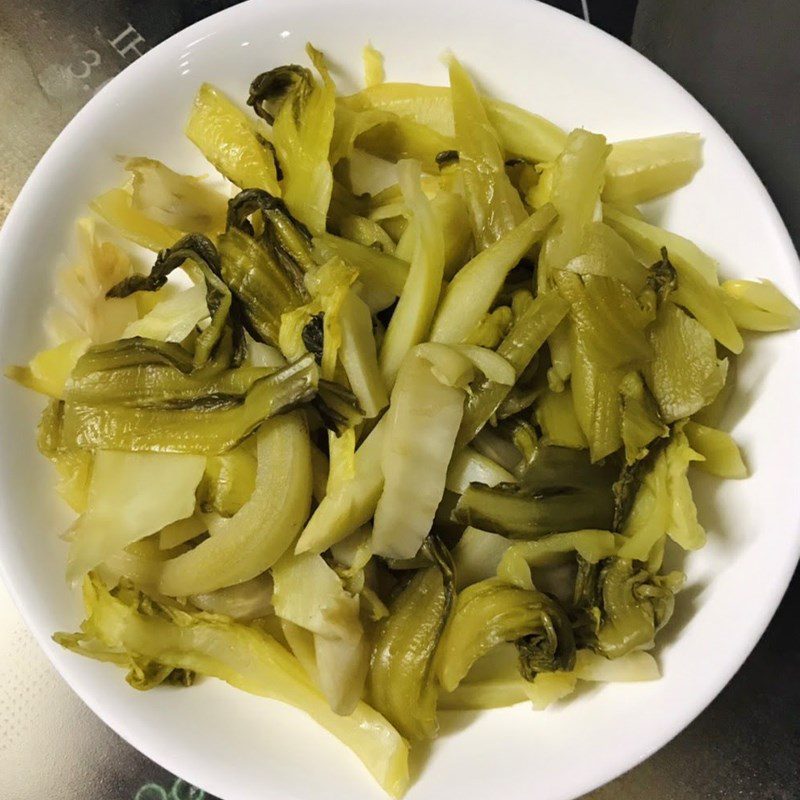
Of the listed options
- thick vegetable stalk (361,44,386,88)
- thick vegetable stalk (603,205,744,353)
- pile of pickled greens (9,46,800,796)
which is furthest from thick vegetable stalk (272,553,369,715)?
thick vegetable stalk (361,44,386,88)

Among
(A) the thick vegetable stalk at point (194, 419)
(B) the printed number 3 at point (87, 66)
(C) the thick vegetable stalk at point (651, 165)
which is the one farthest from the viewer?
(B) the printed number 3 at point (87, 66)

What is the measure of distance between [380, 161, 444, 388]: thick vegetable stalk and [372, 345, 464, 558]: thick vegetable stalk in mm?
30

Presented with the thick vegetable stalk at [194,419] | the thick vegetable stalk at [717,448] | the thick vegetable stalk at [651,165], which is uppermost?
the thick vegetable stalk at [194,419]

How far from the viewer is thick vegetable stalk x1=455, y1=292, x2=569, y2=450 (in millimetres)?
748

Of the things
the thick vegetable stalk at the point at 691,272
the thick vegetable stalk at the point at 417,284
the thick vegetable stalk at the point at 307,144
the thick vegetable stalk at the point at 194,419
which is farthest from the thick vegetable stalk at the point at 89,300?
the thick vegetable stalk at the point at 691,272

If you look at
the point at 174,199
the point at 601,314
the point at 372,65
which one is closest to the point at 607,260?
the point at 601,314

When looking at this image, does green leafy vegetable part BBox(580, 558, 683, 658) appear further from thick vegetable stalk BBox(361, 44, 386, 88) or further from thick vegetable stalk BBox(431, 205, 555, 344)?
thick vegetable stalk BBox(361, 44, 386, 88)

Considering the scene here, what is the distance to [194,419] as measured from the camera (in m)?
0.78

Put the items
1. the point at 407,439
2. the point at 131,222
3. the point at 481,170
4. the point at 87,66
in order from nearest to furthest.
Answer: the point at 407,439 → the point at 481,170 → the point at 131,222 → the point at 87,66

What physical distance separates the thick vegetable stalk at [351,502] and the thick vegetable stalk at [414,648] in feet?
0.26

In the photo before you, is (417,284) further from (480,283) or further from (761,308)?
(761,308)

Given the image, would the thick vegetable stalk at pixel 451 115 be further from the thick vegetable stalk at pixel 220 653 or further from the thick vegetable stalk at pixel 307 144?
the thick vegetable stalk at pixel 220 653

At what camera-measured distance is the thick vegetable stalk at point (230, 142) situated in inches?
34.3

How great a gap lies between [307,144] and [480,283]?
0.24m
